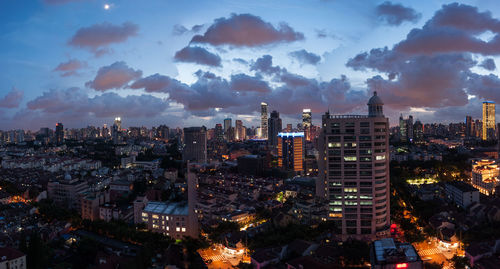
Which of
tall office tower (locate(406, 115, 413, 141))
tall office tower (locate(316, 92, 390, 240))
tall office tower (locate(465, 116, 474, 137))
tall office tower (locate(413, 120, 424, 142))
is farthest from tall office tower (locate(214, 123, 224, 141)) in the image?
tall office tower (locate(316, 92, 390, 240))

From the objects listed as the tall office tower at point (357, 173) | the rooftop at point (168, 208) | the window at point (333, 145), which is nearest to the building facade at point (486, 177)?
the tall office tower at point (357, 173)

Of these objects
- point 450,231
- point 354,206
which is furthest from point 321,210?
point 450,231

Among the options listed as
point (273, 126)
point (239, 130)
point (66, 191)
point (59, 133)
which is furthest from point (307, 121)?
point (66, 191)

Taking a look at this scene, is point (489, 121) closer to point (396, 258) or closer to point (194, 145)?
point (194, 145)

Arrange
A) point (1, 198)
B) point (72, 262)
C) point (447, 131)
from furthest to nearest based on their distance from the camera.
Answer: point (447, 131)
point (1, 198)
point (72, 262)

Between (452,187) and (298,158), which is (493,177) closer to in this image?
(452,187)

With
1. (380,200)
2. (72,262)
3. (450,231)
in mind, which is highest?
(380,200)

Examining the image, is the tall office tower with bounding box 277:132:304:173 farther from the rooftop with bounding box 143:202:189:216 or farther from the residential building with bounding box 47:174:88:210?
the rooftop with bounding box 143:202:189:216
